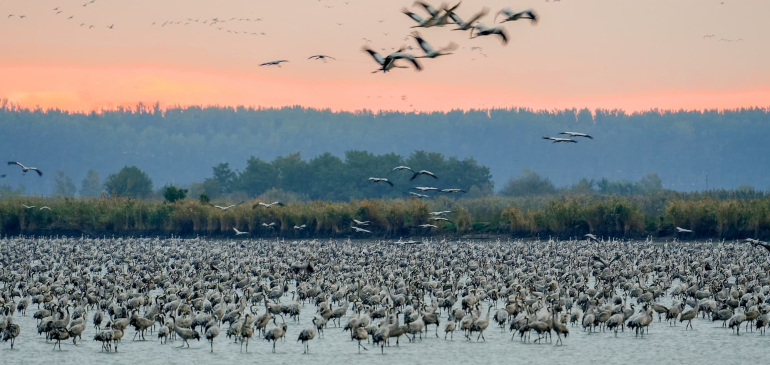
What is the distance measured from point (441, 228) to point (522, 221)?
208 inches

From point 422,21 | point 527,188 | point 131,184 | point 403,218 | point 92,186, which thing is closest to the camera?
point 422,21

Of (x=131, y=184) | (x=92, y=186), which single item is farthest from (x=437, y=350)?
(x=92, y=186)

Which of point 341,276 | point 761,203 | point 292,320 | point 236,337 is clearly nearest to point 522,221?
point 761,203

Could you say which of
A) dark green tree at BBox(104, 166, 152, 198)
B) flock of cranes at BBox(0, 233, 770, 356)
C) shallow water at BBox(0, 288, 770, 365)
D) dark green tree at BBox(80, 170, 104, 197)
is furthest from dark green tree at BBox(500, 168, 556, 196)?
shallow water at BBox(0, 288, 770, 365)

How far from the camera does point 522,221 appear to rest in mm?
57875

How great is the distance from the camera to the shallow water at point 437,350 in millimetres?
19797

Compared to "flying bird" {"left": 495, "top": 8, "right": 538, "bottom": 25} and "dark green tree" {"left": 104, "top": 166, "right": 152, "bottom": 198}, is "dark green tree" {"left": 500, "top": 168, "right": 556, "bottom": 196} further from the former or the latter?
"flying bird" {"left": 495, "top": 8, "right": 538, "bottom": 25}

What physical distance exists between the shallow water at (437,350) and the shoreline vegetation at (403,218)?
32162 mm

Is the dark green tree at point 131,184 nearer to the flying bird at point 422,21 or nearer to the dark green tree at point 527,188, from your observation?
the dark green tree at point 527,188

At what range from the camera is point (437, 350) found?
20938 mm

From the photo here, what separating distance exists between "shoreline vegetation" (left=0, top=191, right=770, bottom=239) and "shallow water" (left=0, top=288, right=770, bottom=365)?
32.2 metres

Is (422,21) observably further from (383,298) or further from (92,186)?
(92,186)

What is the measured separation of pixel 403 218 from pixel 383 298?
114ft

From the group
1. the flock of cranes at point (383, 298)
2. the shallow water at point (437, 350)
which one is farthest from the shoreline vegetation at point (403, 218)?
the shallow water at point (437, 350)
